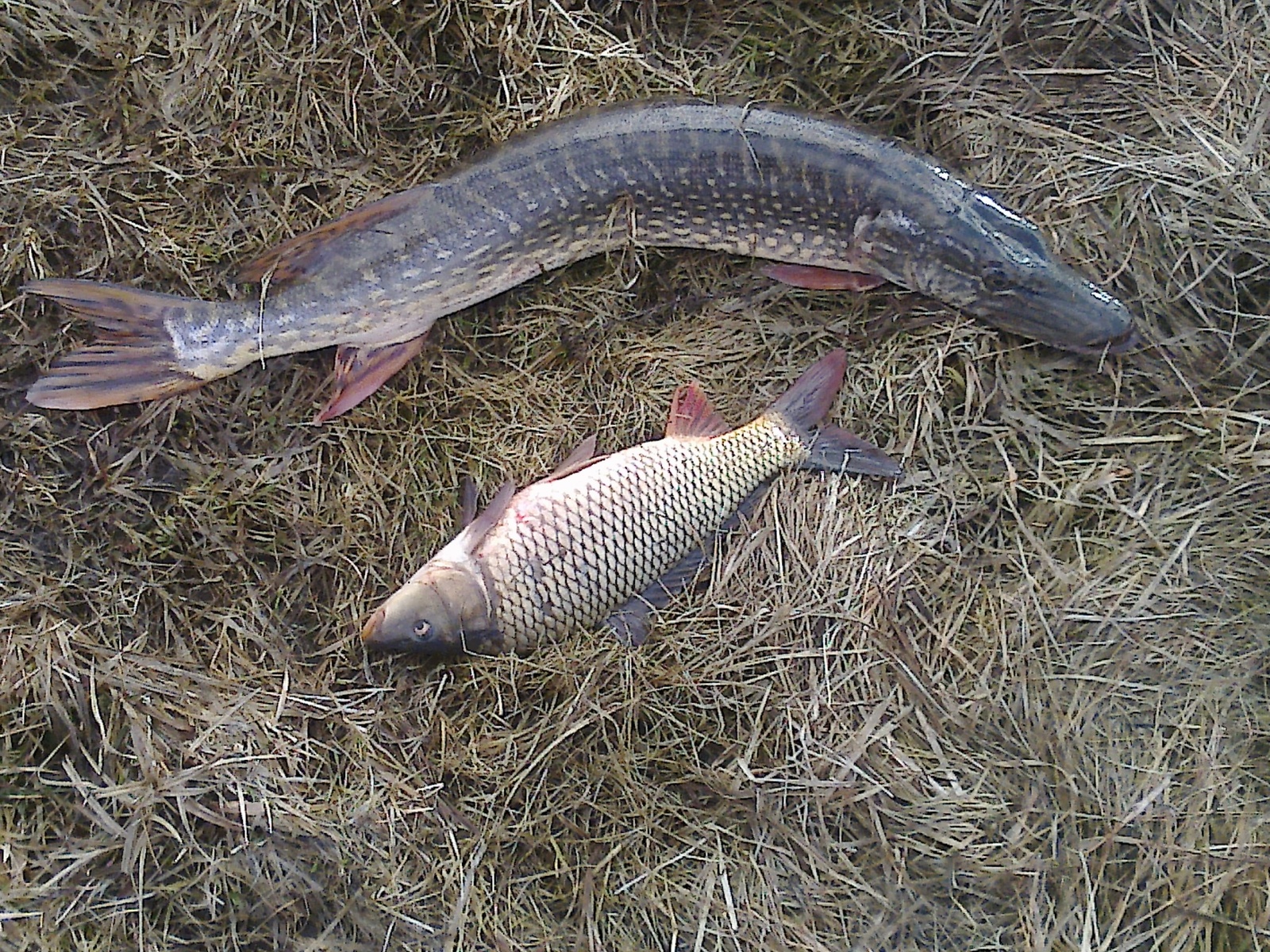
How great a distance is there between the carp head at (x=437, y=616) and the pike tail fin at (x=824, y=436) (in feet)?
2.67

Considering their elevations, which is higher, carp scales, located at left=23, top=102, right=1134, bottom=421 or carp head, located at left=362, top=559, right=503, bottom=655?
carp scales, located at left=23, top=102, right=1134, bottom=421

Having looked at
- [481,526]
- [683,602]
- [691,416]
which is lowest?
[683,602]

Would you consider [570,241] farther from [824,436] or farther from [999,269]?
[999,269]

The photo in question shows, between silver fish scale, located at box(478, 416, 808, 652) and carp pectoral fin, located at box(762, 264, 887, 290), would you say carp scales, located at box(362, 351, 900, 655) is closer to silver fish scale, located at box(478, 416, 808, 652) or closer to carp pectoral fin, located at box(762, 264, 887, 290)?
silver fish scale, located at box(478, 416, 808, 652)

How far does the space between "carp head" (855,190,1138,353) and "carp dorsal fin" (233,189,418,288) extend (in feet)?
3.54

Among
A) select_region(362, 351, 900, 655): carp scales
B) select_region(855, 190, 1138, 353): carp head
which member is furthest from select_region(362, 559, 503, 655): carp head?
select_region(855, 190, 1138, 353): carp head

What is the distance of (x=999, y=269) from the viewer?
1992 mm

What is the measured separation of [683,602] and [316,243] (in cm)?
117

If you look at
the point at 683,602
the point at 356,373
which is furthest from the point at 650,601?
the point at 356,373

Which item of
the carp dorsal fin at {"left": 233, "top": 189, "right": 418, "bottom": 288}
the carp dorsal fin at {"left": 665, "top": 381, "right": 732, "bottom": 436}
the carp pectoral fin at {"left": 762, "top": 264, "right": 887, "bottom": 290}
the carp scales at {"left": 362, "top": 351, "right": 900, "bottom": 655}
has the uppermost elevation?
the carp dorsal fin at {"left": 233, "top": 189, "right": 418, "bottom": 288}

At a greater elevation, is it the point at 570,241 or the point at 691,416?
the point at 570,241

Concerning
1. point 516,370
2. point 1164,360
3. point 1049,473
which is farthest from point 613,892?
point 1164,360

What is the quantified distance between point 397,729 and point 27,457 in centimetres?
107

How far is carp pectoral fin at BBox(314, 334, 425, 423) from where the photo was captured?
2.01 meters
